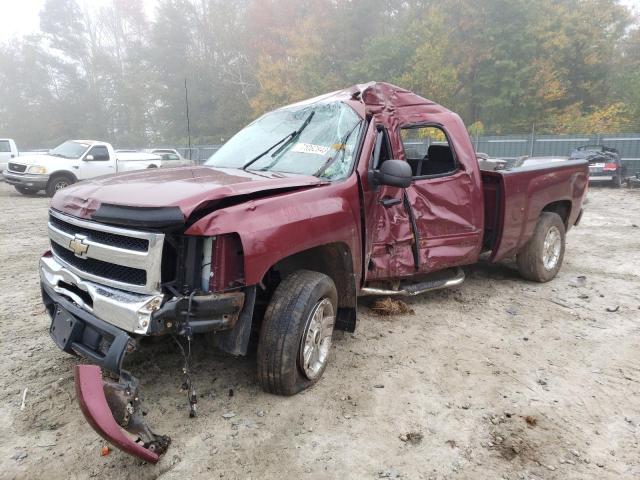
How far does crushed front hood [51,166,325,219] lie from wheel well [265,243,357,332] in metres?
0.52

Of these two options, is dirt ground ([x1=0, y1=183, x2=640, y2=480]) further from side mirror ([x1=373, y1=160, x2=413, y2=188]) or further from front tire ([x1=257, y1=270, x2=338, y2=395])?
side mirror ([x1=373, y1=160, x2=413, y2=188])

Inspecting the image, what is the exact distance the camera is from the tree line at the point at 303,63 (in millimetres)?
27328

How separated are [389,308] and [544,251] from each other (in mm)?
2418

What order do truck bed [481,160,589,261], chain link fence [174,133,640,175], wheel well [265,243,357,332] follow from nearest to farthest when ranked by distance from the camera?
wheel well [265,243,357,332], truck bed [481,160,589,261], chain link fence [174,133,640,175]

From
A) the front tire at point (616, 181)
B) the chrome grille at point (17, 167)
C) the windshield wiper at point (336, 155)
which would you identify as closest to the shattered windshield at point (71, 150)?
the chrome grille at point (17, 167)

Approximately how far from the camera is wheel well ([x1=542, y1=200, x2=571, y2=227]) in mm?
5943

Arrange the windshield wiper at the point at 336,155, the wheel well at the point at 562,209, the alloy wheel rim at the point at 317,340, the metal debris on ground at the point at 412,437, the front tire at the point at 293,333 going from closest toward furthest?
1. the metal debris on ground at the point at 412,437
2. the front tire at the point at 293,333
3. the alloy wheel rim at the point at 317,340
4. the windshield wiper at the point at 336,155
5. the wheel well at the point at 562,209

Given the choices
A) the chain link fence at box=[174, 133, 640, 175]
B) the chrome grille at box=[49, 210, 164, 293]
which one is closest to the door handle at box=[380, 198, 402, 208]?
the chrome grille at box=[49, 210, 164, 293]

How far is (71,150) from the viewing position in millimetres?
14797

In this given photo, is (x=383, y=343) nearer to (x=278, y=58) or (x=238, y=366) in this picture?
(x=238, y=366)

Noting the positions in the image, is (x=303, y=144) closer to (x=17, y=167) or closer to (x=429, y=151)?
(x=429, y=151)

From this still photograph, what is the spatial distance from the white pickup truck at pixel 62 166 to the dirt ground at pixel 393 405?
10631 millimetres

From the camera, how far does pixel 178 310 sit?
2445 millimetres

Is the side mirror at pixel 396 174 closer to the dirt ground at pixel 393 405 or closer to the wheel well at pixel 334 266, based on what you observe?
the wheel well at pixel 334 266
